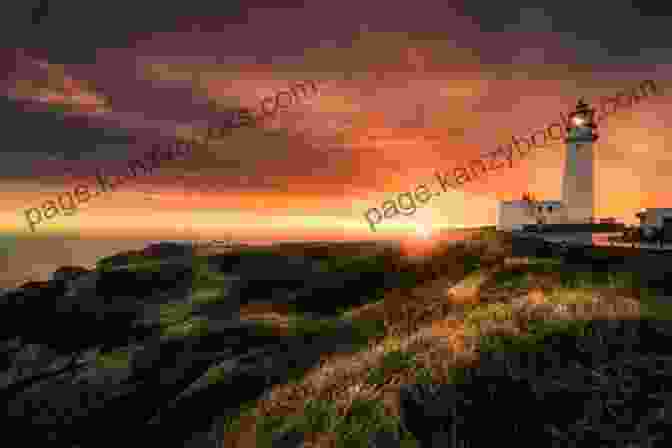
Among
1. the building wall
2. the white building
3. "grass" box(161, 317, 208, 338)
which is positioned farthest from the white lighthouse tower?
"grass" box(161, 317, 208, 338)

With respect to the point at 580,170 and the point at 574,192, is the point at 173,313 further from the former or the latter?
the point at 580,170

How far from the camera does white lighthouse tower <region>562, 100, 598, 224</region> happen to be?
2425 cm

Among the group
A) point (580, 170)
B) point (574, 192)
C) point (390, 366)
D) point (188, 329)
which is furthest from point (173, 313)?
point (580, 170)

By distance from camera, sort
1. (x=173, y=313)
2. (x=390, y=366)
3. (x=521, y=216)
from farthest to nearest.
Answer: (x=521, y=216) < (x=173, y=313) < (x=390, y=366)

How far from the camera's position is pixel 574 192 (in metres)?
24.7

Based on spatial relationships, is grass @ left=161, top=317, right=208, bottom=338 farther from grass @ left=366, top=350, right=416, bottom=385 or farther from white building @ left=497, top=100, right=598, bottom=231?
white building @ left=497, top=100, right=598, bottom=231

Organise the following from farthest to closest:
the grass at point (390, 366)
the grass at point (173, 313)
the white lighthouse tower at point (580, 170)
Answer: the white lighthouse tower at point (580, 170) < the grass at point (173, 313) < the grass at point (390, 366)

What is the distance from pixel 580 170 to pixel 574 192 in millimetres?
1743

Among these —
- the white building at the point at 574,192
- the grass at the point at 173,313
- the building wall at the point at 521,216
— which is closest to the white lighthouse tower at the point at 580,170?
the white building at the point at 574,192

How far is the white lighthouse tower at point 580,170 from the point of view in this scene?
24250 millimetres

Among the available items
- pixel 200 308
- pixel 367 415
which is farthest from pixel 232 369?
pixel 200 308

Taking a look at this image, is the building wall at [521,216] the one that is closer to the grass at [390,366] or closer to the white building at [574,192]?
the white building at [574,192]

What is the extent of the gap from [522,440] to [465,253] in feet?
44.5

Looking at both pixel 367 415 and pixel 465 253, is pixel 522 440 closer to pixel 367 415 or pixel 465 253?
pixel 367 415
